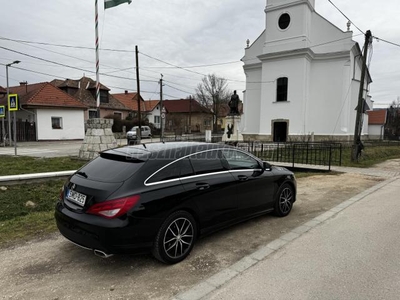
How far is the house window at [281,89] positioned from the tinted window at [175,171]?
26091 mm

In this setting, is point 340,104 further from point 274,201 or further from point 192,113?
point 192,113

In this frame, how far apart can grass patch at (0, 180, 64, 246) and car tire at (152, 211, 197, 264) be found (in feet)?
7.61

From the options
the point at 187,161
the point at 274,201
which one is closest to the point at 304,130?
the point at 274,201

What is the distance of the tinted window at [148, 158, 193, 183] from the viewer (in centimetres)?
356

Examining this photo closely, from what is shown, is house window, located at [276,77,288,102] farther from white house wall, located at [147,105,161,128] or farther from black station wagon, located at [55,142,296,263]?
white house wall, located at [147,105,161,128]

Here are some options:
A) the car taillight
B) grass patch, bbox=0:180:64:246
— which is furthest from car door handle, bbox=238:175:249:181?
grass patch, bbox=0:180:64:246

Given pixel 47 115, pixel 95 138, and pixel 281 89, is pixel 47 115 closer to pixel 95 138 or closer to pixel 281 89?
pixel 95 138

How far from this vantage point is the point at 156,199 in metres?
3.38

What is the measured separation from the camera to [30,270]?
3.41m

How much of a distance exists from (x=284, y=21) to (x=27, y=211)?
28.6 m

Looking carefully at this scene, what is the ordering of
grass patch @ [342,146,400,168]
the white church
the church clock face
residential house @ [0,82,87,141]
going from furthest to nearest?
the church clock face, the white church, residential house @ [0,82,87,141], grass patch @ [342,146,400,168]

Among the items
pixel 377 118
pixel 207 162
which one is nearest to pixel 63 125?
pixel 207 162

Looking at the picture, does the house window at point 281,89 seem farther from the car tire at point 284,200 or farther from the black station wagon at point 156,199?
the black station wagon at point 156,199

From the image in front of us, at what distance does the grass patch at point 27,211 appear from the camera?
4586 millimetres
